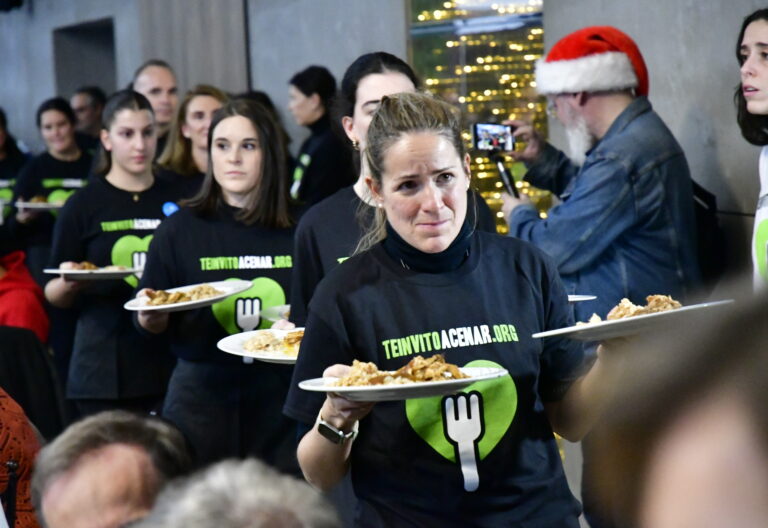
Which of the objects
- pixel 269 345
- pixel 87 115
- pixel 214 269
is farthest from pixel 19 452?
pixel 87 115

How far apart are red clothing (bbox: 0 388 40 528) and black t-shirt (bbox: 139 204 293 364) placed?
52.7 inches

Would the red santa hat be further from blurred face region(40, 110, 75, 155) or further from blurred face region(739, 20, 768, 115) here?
blurred face region(40, 110, 75, 155)

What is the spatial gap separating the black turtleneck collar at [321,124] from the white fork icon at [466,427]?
5.11 metres

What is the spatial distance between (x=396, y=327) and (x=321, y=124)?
16.9 feet

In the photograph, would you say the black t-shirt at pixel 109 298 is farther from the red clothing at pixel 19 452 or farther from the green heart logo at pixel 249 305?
the red clothing at pixel 19 452

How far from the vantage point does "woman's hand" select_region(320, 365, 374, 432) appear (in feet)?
7.59

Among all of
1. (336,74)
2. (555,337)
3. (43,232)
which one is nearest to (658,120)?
(555,337)

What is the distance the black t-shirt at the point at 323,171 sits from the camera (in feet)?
23.0

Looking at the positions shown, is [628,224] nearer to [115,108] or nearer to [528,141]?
[528,141]

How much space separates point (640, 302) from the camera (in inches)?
148

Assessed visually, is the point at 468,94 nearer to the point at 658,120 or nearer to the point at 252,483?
the point at 658,120

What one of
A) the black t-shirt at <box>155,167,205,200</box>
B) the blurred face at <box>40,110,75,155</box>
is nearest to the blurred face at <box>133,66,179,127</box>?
the black t-shirt at <box>155,167,205,200</box>

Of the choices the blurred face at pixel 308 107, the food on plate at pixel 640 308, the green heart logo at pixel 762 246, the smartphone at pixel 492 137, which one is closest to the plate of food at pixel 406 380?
the food on plate at pixel 640 308

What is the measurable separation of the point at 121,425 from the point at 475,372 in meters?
0.68
